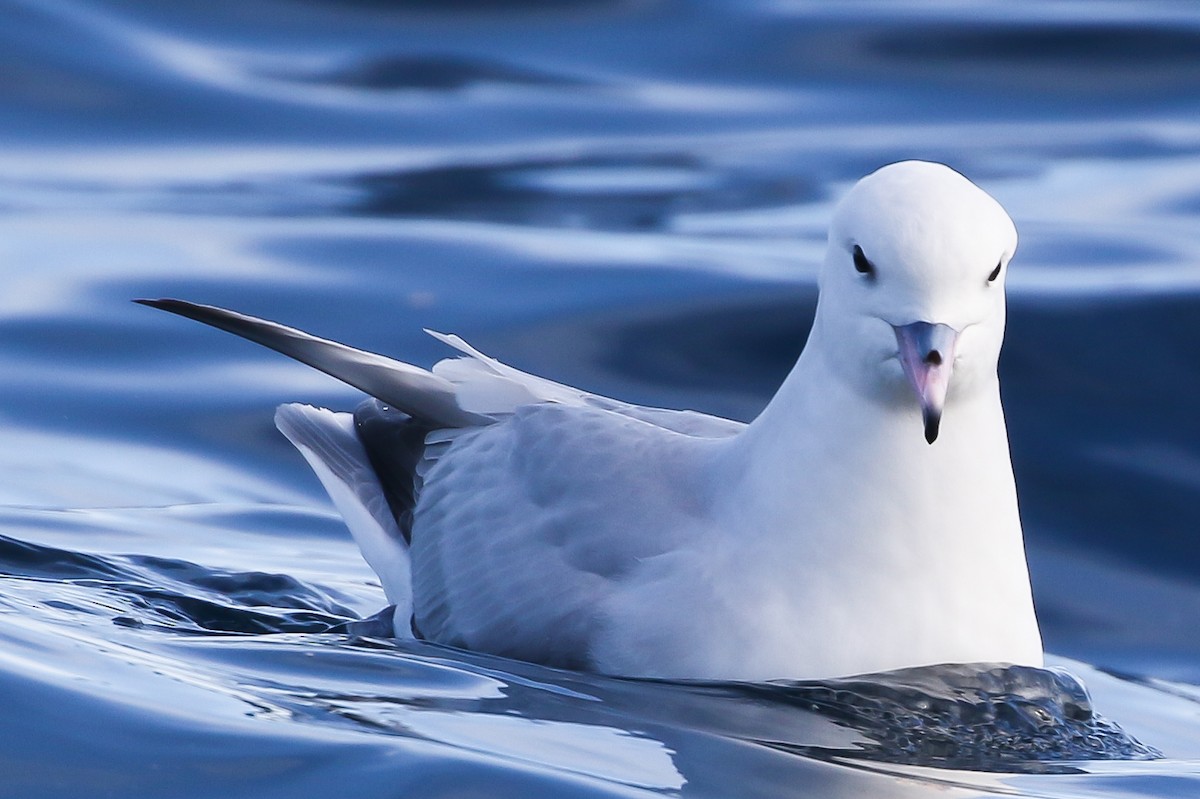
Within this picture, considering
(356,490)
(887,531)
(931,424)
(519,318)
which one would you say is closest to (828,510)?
(887,531)

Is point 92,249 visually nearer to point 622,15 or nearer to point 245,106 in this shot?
point 245,106

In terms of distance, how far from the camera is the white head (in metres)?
3.77

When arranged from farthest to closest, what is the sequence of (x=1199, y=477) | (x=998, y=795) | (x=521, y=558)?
(x=1199, y=477)
(x=521, y=558)
(x=998, y=795)

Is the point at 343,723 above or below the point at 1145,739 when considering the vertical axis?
below

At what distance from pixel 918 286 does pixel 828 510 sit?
1.77 feet

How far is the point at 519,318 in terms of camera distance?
816cm

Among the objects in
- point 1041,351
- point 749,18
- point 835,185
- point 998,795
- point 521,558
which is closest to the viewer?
point 998,795

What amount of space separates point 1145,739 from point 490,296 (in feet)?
14.1

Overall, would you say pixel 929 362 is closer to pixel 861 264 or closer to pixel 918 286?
pixel 918 286

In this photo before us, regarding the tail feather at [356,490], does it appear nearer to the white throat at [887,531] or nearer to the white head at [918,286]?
the white throat at [887,531]

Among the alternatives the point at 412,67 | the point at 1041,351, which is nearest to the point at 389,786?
the point at 1041,351

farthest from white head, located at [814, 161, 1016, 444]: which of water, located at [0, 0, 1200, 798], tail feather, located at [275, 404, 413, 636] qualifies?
tail feather, located at [275, 404, 413, 636]

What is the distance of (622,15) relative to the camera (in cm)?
1366

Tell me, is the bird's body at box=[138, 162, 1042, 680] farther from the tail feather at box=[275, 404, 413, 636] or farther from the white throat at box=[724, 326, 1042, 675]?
the tail feather at box=[275, 404, 413, 636]
